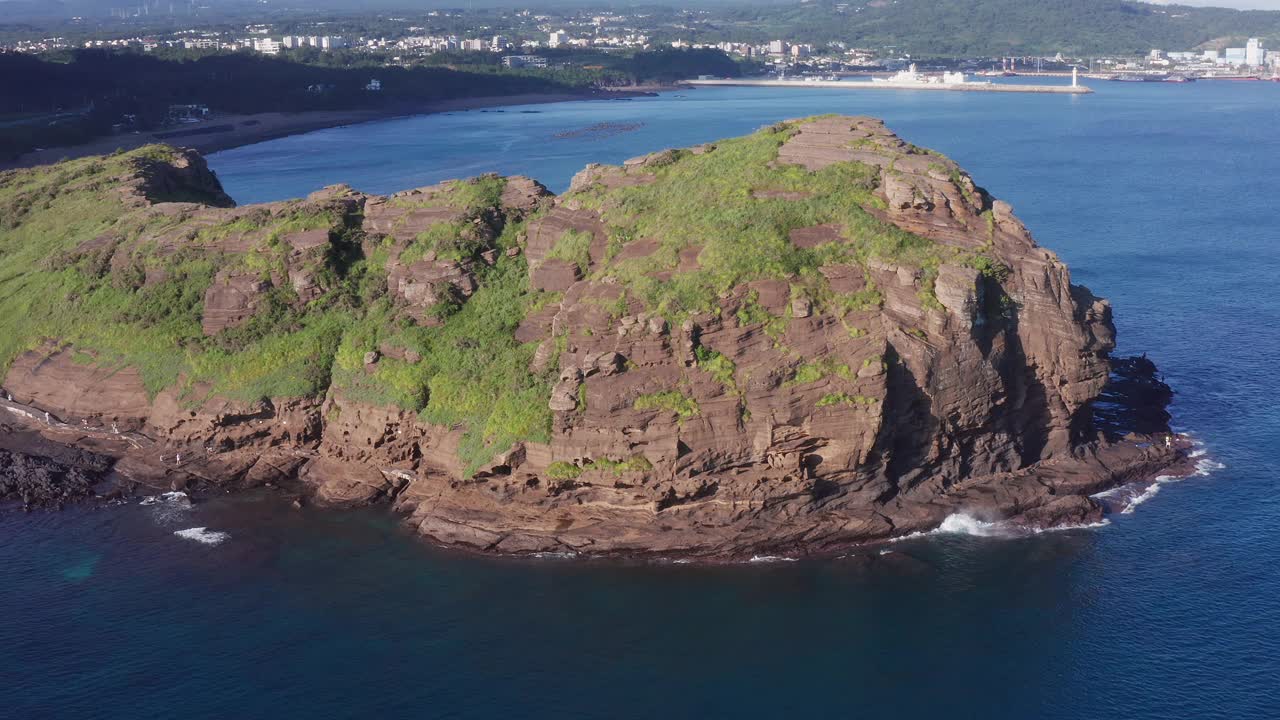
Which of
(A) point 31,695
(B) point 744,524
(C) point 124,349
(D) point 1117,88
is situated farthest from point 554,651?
(D) point 1117,88

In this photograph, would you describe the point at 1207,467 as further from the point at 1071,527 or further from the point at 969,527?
the point at 969,527

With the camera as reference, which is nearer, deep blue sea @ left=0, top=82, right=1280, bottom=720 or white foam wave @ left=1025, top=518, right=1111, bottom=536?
deep blue sea @ left=0, top=82, right=1280, bottom=720

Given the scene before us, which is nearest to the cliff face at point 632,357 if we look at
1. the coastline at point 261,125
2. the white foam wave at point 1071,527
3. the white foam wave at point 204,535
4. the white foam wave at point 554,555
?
the white foam wave at point 554,555

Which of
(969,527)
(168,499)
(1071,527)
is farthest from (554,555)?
(1071,527)

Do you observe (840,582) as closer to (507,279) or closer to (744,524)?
(744,524)

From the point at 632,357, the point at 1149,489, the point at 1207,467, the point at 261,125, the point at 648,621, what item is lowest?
the point at 648,621

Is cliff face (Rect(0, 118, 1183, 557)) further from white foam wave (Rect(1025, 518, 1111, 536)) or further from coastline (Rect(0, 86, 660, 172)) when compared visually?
coastline (Rect(0, 86, 660, 172))

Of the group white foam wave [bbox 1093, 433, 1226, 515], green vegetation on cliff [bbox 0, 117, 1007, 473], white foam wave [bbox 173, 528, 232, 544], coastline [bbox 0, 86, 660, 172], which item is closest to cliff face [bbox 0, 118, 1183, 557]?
green vegetation on cliff [bbox 0, 117, 1007, 473]
